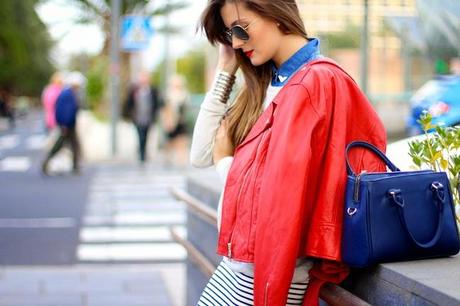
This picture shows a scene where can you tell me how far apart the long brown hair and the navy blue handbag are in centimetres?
42

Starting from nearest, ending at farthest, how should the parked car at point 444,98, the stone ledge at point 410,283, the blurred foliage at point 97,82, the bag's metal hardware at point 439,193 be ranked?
the stone ledge at point 410,283 → the bag's metal hardware at point 439,193 → the parked car at point 444,98 → the blurred foliage at point 97,82

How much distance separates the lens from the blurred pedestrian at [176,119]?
20.2 meters

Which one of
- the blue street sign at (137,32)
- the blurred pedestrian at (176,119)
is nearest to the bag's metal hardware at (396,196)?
the blurred pedestrian at (176,119)

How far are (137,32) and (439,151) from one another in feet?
60.5

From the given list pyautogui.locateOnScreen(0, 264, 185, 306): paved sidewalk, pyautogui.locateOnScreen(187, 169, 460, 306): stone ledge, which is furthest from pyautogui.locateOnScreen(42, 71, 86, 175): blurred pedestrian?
pyautogui.locateOnScreen(187, 169, 460, 306): stone ledge

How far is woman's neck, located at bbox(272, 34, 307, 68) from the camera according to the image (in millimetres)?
2648

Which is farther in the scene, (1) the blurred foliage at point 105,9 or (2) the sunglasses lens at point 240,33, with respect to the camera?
(1) the blurred foliage at point 105,9

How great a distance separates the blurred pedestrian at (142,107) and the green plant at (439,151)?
16.4m

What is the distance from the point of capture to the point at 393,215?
2.34 m

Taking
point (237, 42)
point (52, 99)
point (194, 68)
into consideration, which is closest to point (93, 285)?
point (237, 42)

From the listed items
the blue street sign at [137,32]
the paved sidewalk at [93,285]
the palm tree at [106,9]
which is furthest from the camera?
the palm tree at [106,9]

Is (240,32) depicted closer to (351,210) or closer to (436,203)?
(351,210)

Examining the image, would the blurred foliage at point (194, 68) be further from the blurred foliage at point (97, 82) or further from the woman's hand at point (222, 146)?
the woman's hand at point (222, 146)

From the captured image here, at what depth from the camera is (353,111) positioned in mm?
2465
